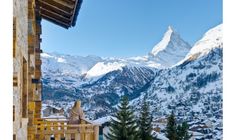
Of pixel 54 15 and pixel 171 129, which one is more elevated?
pixel 54 15

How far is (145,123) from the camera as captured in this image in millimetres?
13945

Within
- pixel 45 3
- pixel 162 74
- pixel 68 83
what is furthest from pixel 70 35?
pixel 162 74

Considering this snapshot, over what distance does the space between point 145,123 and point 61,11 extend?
935 cm

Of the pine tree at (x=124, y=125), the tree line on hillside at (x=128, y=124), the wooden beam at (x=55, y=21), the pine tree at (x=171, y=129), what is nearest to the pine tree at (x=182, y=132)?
the pine tree at (x=171, y=129)

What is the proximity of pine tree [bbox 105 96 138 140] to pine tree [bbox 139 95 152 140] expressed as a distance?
2.07 feet

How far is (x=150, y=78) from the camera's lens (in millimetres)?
92688

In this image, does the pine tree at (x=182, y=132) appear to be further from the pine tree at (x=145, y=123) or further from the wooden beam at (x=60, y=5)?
the wooden beam at (x=60, y=5)

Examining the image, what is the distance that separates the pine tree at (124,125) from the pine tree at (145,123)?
0.63 metres

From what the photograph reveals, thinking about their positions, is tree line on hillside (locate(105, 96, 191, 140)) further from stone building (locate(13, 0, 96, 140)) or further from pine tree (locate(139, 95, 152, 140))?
stone building (locate(13, 0, 96, 140))

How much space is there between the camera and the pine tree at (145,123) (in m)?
13.7

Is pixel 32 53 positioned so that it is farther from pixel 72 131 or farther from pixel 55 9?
pixel 55 9

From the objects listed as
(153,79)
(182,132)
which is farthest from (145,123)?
(153,79)
